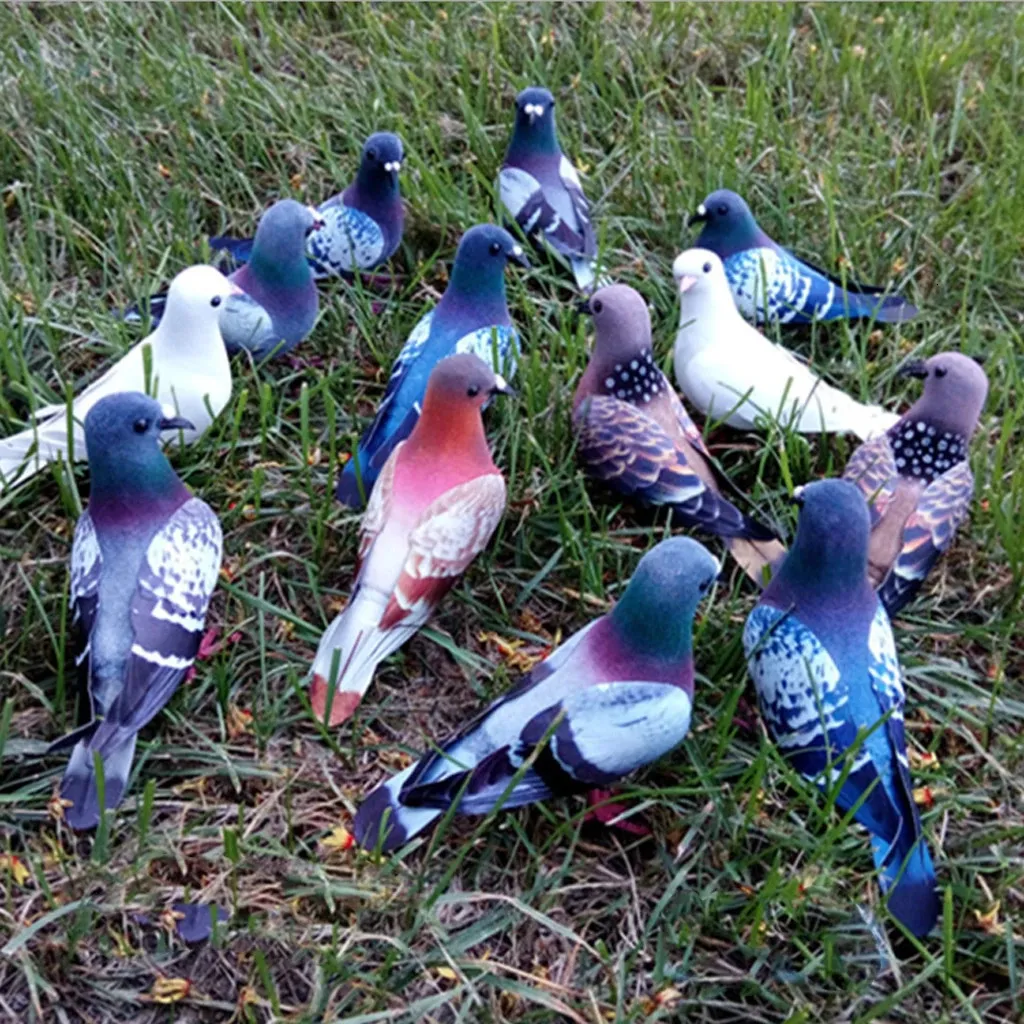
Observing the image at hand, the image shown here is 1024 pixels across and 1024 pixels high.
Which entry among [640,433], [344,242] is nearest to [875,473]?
[640,433]

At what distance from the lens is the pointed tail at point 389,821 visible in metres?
2.45

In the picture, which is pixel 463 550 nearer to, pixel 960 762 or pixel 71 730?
pixel 71 730

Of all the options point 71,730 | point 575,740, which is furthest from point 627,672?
point 71,730

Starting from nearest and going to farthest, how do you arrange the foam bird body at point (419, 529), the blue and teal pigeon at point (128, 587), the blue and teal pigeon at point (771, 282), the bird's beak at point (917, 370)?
the blue and teal pigeon at point (128, 587), the foam bird body at point (419, 529), the bird's beak at point (917, 370), the blue and teal pigeon at point (771, 282)

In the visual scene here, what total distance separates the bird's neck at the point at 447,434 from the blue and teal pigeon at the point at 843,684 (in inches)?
33.5

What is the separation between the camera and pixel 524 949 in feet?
7.99

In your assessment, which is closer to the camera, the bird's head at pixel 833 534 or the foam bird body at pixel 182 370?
the bird's head at pixel 833 534

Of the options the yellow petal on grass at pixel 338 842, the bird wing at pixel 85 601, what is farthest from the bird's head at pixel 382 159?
the yellow petal on grass at pixel 338 842

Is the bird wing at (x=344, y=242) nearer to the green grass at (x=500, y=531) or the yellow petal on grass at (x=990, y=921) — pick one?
the green grass at (x=500, y=531)

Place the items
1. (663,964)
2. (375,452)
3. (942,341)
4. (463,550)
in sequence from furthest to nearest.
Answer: (942,341) → (375,452) → (463,550) → (663,964)

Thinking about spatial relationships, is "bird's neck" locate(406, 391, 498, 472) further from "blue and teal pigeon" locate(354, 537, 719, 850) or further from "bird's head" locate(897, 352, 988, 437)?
"bird's head" locate(897, 352, 988, 437)

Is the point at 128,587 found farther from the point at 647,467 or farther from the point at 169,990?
the point at 647,467

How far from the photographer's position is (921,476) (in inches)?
125

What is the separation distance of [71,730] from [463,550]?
1.02 meters
